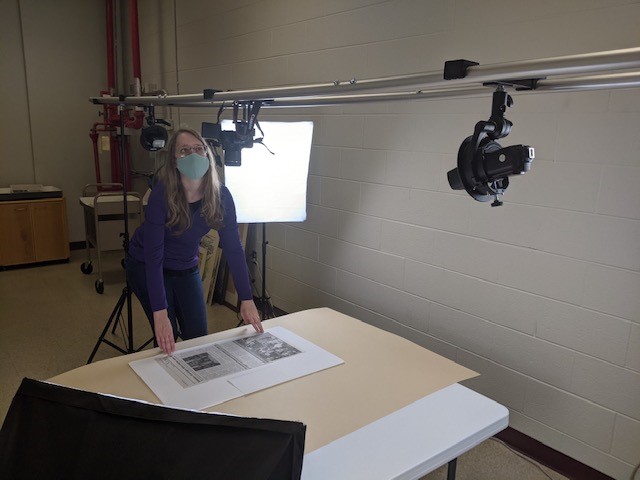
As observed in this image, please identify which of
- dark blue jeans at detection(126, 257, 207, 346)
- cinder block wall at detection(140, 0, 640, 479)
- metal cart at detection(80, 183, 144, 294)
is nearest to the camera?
cinder block wall at detection(140, 0, 640, 479)

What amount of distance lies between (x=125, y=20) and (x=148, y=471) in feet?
19.1

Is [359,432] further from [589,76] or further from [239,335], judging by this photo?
[589,76]

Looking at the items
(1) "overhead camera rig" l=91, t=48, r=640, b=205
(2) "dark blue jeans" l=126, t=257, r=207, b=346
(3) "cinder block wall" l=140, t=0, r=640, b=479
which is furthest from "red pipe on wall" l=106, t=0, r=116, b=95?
(1) "overhead camera rig" l=91, t=48, r=640, b=205

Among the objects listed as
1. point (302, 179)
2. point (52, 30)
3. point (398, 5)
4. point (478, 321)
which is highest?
point (52, 30)

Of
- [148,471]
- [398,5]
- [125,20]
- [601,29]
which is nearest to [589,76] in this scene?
[601,29]

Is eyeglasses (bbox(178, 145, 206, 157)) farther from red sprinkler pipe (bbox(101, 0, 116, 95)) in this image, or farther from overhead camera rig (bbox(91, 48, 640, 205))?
red sprinkler pipe (bbox(101, 0, 116, 95))

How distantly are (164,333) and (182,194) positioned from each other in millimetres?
606

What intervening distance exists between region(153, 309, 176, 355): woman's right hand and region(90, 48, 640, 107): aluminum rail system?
0.82 meters

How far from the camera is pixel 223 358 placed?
1.67 metres

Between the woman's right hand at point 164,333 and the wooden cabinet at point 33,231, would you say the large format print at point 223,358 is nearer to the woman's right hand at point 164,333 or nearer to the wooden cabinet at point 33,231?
the woman's right hand at point 164,333

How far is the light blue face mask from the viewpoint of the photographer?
6.61 feet

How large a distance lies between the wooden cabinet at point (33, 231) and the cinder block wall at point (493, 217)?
121 inches

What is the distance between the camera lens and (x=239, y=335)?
1.90 metres

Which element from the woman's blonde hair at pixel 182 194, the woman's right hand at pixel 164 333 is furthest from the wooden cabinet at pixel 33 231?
the woman's right hand at pixel 164 333
